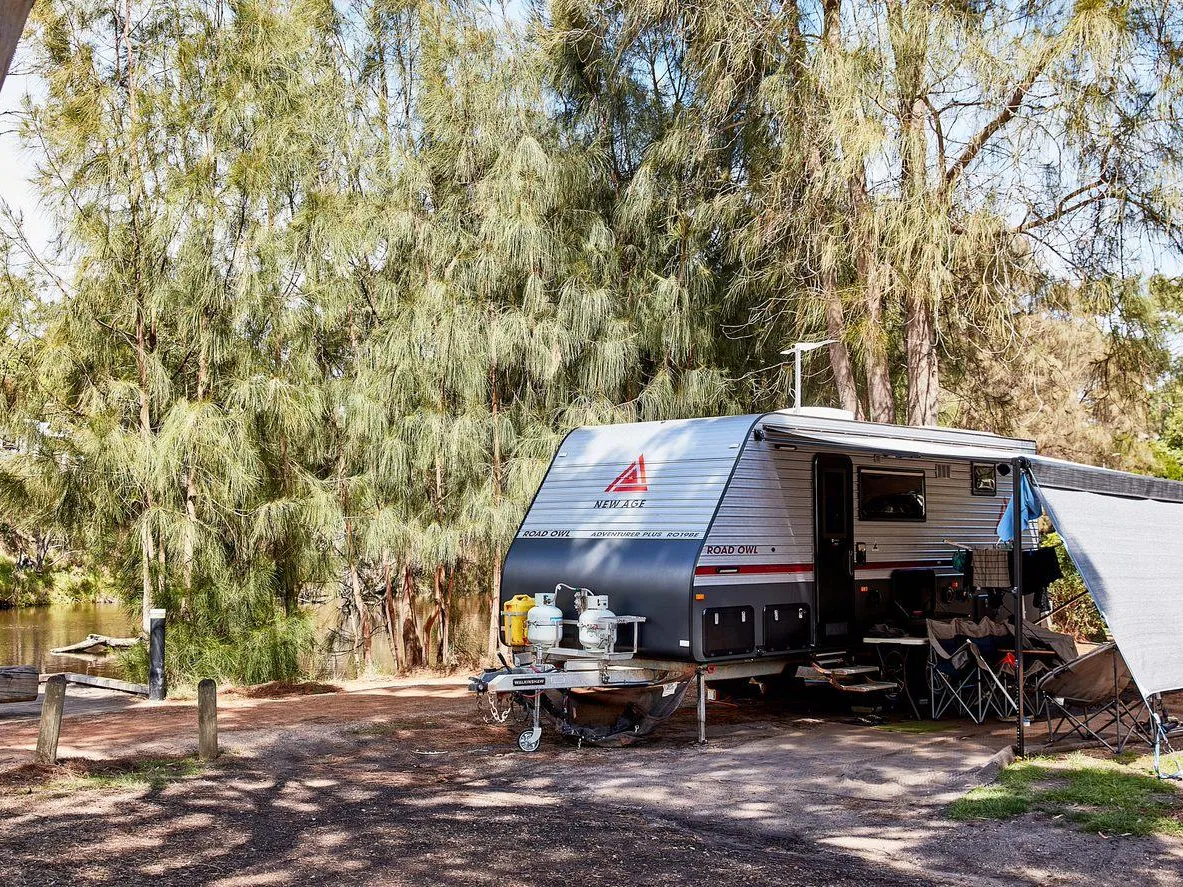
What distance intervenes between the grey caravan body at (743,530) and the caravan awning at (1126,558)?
51 centimetres

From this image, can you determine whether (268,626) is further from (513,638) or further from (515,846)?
(515,846)

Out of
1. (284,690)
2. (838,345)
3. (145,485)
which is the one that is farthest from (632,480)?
(145,485)

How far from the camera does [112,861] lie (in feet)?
17.6

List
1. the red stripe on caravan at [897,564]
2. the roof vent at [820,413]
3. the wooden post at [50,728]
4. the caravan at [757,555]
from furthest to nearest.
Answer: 1. the red stripe on caravan at [897,564]
2. the roof vent at [820,413]
3. the caravan at [757,555]
4. the wooden post at [50,728]

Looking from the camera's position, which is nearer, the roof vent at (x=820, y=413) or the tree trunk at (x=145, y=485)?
the roof vent at (x=820, y=413)

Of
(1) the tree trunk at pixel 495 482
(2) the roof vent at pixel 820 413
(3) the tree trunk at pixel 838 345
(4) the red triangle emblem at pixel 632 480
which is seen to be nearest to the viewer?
(4) the red triangle emblem at pixel 632 480

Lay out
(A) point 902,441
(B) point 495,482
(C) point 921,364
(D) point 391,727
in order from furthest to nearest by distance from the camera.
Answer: (B) point 495,482 → (C) point 921,364 → (A) point 902,441 → (D) point 391,727

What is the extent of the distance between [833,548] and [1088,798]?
3.64m

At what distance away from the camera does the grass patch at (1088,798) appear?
19.7 feet

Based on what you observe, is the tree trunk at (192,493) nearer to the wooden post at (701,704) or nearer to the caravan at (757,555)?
the caravan at (757,555)

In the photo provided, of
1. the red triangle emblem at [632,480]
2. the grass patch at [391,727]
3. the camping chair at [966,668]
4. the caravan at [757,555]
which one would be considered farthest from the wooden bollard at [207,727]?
the camping chair at [966,668]

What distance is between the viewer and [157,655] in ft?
37.9

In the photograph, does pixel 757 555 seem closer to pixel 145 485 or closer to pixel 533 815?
pixel 533 815

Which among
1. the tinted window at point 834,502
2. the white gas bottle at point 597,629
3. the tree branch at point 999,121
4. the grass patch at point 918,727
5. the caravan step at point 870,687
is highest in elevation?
the tree branch at point 999,121
